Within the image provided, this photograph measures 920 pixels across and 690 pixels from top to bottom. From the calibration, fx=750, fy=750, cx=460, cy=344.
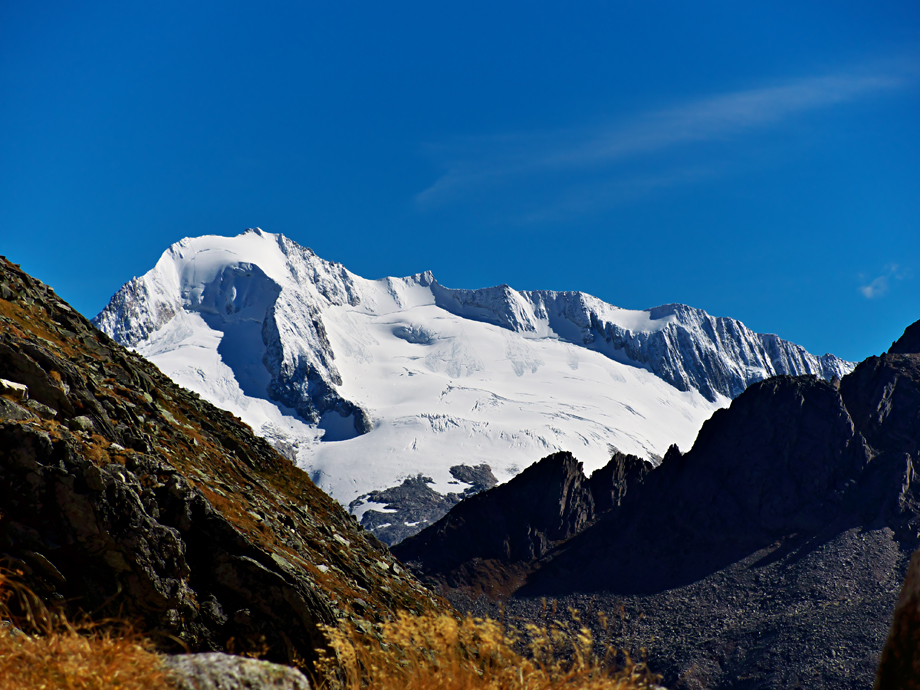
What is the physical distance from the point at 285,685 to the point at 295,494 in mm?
20296

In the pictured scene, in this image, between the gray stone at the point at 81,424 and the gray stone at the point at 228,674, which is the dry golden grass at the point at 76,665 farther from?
the gray stone at the point at 81,424

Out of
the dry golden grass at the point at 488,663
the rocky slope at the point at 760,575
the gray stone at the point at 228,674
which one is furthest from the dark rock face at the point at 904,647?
the rocky slope at the point at 760,575

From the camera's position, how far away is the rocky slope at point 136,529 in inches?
417

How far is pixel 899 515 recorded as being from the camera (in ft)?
573

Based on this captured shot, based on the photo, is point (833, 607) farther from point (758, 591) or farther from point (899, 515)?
point (899, 515)

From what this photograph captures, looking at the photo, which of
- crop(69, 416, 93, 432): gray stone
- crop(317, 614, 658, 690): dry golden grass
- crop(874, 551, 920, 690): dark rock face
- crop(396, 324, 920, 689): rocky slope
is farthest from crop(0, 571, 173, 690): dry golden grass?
crop(396, 324, 920, 689): rocky slope

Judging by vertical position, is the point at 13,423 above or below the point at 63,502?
above

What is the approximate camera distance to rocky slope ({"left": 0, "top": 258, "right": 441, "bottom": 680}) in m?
10.6

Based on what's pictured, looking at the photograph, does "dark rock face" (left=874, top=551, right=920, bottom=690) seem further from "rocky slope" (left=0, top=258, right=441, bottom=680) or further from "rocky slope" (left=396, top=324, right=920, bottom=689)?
"rocky slope" (left=396, top=324, right=920, bottom=689)

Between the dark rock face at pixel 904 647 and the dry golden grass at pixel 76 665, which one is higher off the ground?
the dry golden grass at pixel 76 665

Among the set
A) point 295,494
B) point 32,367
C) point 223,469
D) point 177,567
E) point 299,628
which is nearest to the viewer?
point 177,567

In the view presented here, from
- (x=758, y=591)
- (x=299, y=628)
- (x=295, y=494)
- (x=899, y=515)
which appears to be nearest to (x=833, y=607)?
(x=758, y=591)

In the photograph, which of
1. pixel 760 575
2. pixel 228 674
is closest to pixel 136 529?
pixel 228 674

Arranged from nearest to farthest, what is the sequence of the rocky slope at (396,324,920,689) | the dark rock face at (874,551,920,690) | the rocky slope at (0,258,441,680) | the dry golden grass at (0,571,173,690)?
the dark rock face at (874,551,920,690) < the dry golden grass at (0,571,173,690) < the rocky slope at (0,258,441,680) < the rocky slope at (396,324,920,689)
